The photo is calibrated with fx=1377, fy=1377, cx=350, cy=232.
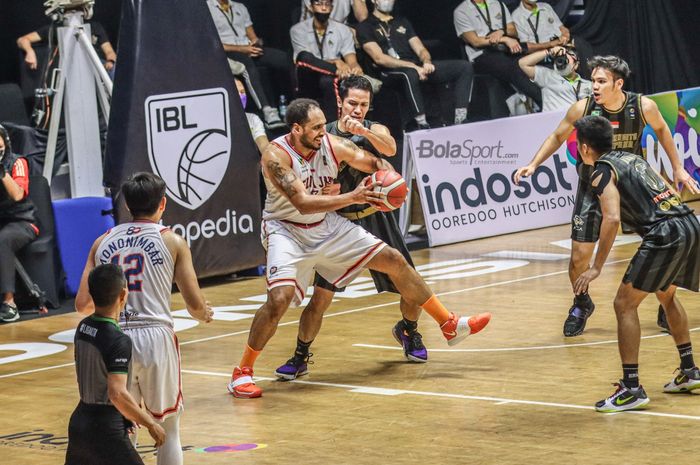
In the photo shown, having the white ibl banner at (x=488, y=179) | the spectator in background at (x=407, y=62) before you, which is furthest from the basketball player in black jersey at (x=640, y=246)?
the spectator in background at (x=407, y=62)

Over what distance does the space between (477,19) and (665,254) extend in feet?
33.3

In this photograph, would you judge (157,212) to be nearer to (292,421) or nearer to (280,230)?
(292,421)

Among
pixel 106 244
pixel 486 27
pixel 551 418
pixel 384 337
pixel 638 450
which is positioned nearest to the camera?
pixel 106 244

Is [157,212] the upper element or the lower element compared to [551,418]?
upper

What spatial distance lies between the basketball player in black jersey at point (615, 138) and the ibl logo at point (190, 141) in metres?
3.71

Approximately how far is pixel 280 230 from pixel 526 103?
30.7 ft

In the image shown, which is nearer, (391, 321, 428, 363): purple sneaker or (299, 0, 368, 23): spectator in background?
(391, 321, 428, 363): purple sneaker

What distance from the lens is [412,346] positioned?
948cm

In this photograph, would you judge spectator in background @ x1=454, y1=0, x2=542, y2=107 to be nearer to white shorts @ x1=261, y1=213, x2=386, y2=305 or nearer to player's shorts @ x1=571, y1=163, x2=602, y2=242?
player's shorts @ x1=571, y1=163, x2=602, y2=242

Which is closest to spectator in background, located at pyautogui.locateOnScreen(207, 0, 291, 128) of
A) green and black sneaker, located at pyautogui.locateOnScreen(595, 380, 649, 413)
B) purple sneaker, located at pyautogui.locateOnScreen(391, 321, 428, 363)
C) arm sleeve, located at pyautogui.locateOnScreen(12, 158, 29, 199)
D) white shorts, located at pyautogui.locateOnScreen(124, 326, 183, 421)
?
arm sleeve, located at pyautogui.locateOnScreen(12, 158, 29, 199)

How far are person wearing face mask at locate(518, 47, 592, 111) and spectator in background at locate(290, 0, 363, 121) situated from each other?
255 centimetres

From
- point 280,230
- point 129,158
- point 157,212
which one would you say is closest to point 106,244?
point 157,212

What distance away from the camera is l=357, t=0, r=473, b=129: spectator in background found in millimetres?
16281

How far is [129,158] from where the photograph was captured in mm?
12312
